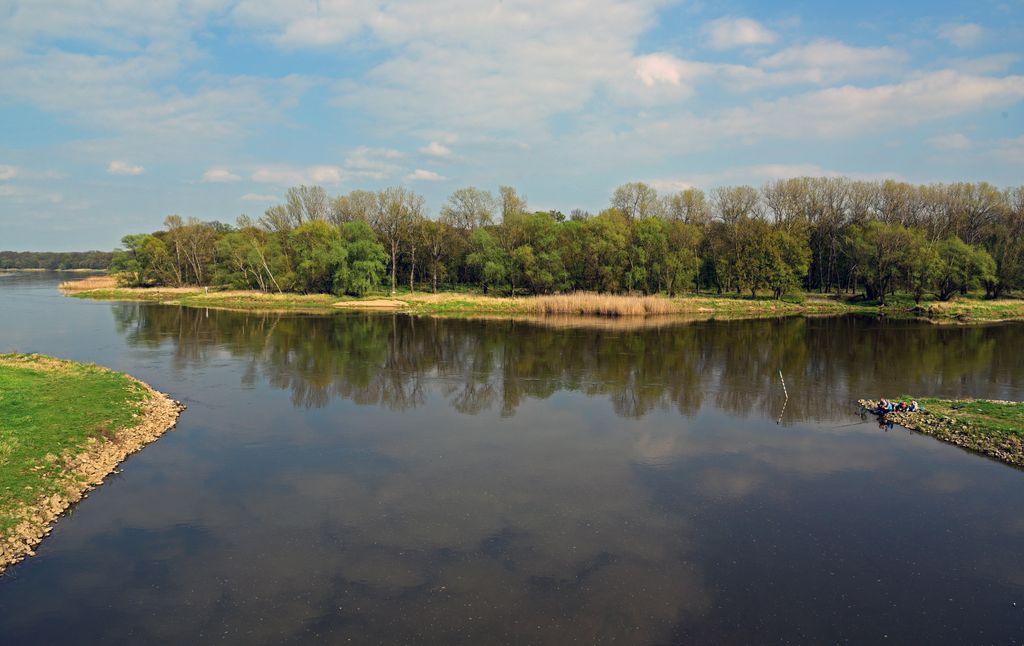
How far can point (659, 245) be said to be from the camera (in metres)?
64.7

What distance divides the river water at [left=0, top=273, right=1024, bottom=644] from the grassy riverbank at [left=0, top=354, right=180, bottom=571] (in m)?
0.54

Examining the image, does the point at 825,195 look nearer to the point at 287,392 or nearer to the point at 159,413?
the point at 287,392

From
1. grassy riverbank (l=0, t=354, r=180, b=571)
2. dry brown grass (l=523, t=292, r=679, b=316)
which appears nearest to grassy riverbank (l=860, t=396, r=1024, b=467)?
grassy riverbank (l=0, t=354, r=180, b=571)

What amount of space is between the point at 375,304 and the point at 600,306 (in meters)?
26.6

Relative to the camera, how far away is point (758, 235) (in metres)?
64.4

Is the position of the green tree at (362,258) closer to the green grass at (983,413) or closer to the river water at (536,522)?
the river water at (536,522)

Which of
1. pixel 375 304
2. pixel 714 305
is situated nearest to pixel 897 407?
pixel 714 305

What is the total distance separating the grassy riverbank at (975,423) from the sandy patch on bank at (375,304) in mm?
50753

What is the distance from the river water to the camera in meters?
9.70

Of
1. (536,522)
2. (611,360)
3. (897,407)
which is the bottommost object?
(536,522)

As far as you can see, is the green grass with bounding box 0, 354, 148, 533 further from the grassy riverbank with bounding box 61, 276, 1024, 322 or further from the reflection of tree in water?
the grassy riverbank with bounding box 61, 276, 1024, 322

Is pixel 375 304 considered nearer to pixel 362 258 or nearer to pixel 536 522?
pixel 362 258

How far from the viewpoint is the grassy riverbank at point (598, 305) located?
55.7m

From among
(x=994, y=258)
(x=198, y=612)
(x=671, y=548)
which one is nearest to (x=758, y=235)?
(x=994, y=258)
